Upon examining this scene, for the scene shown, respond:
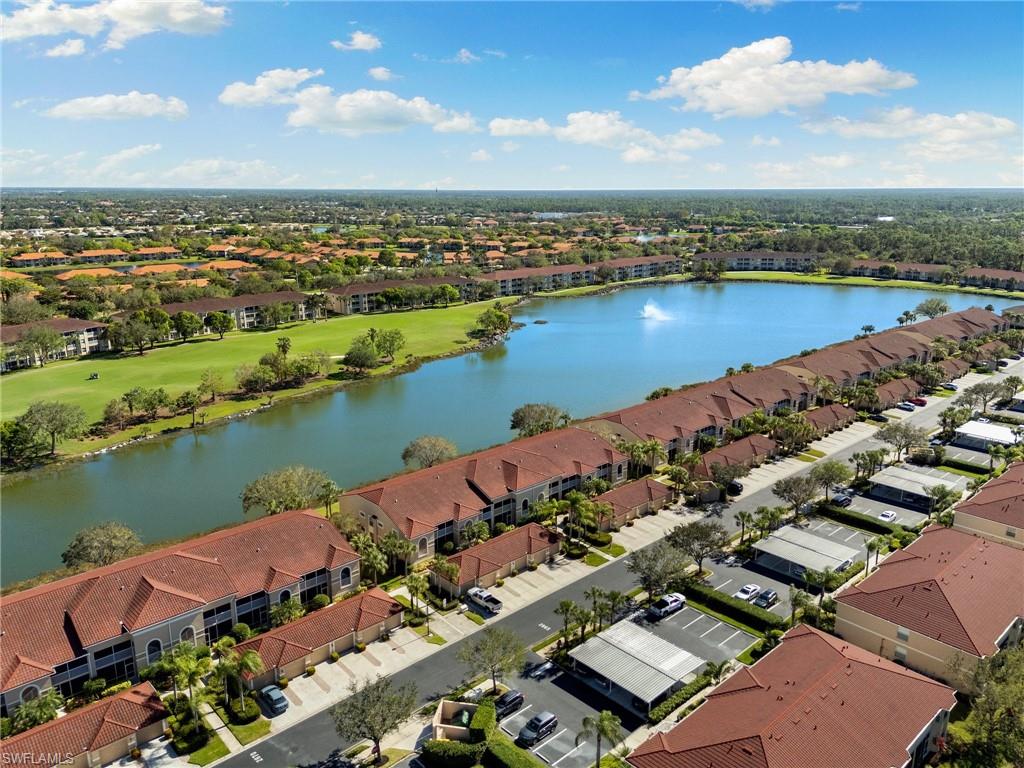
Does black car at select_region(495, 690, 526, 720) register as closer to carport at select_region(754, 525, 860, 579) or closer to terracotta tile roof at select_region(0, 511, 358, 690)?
terracotta tile roof at select_region(0, 511, 358, 690)

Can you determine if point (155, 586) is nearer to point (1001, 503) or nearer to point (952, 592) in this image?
point (952, 592)

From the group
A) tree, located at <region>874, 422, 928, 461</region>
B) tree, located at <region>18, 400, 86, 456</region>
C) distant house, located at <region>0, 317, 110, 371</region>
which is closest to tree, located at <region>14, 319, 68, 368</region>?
distant house, located at <region>0, 317, 110, 371</region>

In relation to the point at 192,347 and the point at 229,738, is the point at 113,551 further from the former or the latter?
the point at 192,347

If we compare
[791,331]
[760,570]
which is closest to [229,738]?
[760,570]

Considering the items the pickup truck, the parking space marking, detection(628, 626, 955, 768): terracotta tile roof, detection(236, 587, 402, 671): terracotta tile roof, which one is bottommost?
the parking space marking

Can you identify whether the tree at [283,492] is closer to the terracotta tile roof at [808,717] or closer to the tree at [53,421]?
the tree at [53,421]

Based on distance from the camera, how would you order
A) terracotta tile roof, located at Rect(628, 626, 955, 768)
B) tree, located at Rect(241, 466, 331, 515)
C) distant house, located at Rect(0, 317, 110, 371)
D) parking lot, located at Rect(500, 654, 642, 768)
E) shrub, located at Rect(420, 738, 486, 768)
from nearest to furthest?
terracotta tile roof, located at Rect(628, 626, 955, 768), shrub, located at Rect(420, 738, 486, 768), parking lot, located at Rect(500, 654, 642, 768), tree, located at Rect(241, 466, 331, 515), distant house, located at Rect(0, 317, 110, 371)

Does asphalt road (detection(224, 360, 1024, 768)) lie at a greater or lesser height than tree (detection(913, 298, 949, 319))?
lesser

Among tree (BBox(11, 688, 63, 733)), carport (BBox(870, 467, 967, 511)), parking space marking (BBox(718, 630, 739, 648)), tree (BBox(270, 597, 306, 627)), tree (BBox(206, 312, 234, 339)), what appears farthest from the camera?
tree (BBox(206, 312, 234, 339))

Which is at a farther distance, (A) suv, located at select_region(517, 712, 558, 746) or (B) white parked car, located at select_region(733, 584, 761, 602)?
(B) white parked car, located at select_region(733, 584, 761, 602)
